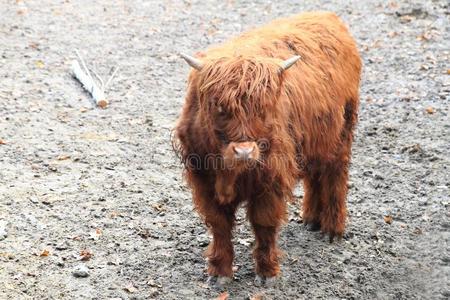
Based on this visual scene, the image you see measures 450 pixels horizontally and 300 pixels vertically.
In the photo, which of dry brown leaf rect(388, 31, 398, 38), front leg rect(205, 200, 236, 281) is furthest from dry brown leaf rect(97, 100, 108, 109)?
dry brown leaf rect(388, 31, 398, 38)

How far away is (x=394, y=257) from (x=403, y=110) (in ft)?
9.61

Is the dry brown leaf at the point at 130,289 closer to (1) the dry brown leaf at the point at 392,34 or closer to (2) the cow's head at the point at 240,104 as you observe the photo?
(2) the cow's head at the point at 240,104

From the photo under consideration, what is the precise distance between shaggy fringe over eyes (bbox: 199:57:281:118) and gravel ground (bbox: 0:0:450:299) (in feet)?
5.08

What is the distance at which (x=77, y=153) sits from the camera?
21.7 feet

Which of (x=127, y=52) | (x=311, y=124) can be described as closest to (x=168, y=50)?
(x=127, y=52)

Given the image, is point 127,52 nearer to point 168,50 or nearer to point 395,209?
point 168,50

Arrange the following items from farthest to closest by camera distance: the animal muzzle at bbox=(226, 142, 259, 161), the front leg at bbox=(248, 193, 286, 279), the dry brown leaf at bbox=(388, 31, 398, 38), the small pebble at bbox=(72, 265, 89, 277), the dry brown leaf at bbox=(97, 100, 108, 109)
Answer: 1. the dry brown leaf at bbox=(388, 31, 398, 38)
2. the dry brown leaf at bbox=(97, 100, 108, 109)
3. the small pebble at bbox=(72, 265, 89, 277)
4. the front leg at bbox=(248, 193, 286, 279)
5. the animal muzzle at bbox=(226, 142, 259, 161)

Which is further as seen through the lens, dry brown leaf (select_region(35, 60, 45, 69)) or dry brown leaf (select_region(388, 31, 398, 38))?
dry brown leaf (select_region(388, 31, 398, 38))

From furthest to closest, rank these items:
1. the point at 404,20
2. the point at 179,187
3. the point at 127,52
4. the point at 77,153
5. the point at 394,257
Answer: the point at 404,20 < the point at 127,52 < the point at 77,153 < the point at 179,187 < the point at 394,257

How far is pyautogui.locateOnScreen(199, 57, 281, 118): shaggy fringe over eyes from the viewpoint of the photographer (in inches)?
153

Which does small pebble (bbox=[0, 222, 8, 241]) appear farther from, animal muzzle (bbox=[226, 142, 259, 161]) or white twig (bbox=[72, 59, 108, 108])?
white twig (bbox=[72, 59, 108, 108])

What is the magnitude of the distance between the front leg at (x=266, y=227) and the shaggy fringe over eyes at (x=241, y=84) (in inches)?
28.6

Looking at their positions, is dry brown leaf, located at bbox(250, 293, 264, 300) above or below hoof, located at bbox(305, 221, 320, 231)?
above

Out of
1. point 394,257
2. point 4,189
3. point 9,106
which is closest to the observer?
point 394,257
